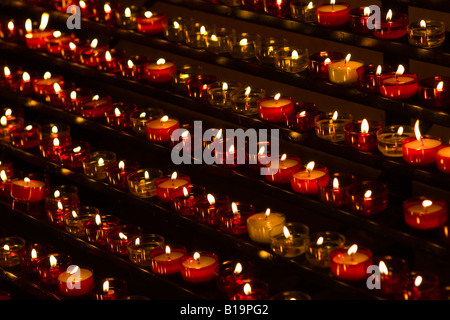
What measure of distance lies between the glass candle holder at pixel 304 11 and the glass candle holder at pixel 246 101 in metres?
0.33

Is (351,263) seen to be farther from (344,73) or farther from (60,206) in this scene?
(60,206)

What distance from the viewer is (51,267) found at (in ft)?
12.1

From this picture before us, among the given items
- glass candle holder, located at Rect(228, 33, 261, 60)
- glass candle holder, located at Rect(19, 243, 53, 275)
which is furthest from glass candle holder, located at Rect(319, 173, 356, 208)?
glass candle holder, located at Rect(19, 243, 53, 275)

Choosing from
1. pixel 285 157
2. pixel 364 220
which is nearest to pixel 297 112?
pixel 285 157

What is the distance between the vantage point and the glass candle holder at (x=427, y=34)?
2883 millimetres

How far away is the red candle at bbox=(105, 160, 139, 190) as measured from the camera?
3682 mm

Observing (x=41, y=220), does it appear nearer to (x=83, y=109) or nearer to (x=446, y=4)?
(x=83, y=109)

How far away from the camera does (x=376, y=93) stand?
3.02m

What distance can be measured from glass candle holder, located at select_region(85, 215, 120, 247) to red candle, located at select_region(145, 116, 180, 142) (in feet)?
1.28

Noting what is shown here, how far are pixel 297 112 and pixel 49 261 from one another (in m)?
1.20

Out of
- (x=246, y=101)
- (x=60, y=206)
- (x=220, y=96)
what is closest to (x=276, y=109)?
(x=246, y=101)

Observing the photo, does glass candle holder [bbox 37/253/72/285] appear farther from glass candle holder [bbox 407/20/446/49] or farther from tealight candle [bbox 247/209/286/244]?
glass candle holder [bbox 407/20/446/49]

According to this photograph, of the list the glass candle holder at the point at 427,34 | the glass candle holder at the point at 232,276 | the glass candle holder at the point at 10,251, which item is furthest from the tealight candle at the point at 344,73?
the glass candle holder at the point at 10,251

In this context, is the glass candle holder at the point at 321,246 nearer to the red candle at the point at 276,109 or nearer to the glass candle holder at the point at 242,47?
the red candle at the point at 276,109
